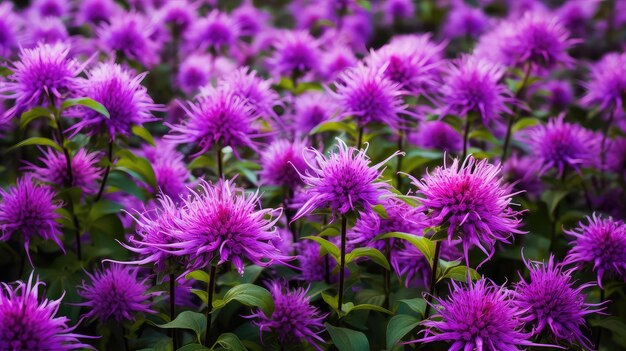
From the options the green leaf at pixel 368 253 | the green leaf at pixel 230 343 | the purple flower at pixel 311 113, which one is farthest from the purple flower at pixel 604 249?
the purple flower at pixel 311 113

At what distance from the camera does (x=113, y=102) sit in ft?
5.21

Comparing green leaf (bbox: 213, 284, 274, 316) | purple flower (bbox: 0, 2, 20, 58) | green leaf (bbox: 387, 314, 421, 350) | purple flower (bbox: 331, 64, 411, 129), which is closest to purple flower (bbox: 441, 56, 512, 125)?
purple flower (bbox: 331, 64, 411, 129)

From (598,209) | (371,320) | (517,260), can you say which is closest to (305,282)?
(371,320)

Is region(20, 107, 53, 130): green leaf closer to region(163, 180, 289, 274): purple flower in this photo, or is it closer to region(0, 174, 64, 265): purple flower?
region(0, 174, 64, 265): purple flower

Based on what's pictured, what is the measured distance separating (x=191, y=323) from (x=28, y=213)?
533 millimetres

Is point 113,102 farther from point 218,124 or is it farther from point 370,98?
point 370,98

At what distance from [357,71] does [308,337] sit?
0.73 metres

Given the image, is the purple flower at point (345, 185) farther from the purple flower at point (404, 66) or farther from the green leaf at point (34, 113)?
the green leaf at point (34, 113)

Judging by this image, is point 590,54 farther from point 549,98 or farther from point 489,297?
point 489,297

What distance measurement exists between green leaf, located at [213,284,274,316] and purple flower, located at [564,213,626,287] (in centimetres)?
70

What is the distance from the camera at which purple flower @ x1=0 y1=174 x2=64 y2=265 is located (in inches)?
59.6

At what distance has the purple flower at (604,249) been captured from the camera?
143cm

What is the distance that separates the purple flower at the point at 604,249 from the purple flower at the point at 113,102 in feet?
3.68

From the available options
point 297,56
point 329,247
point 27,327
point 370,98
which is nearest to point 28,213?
point 27,327
